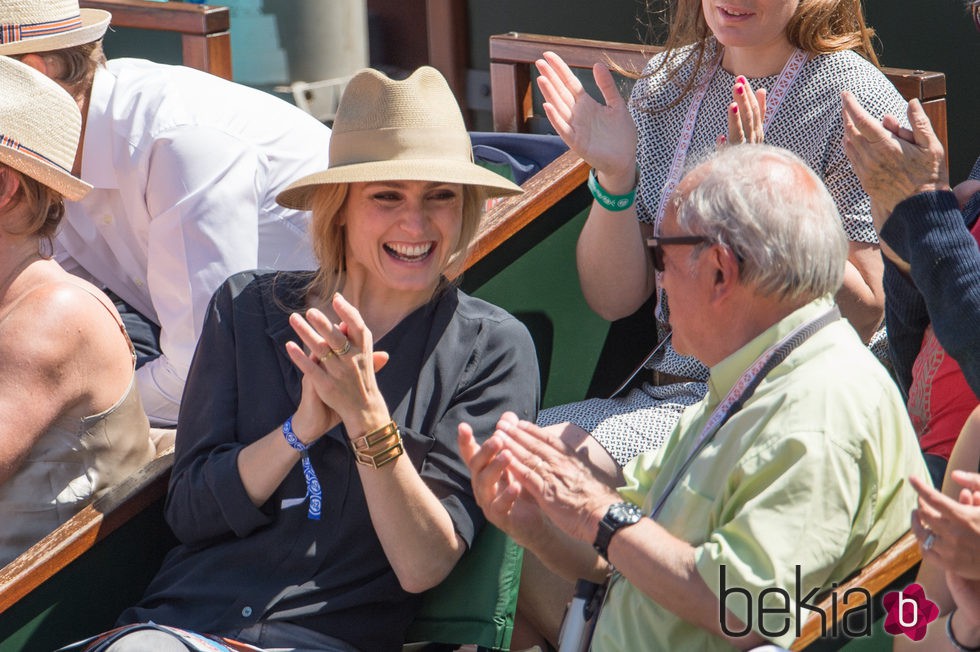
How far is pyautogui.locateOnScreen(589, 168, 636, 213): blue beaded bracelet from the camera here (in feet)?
10.8

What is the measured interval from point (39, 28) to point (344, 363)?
1.74 metres

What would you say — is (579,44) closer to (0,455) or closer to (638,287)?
(638,287)

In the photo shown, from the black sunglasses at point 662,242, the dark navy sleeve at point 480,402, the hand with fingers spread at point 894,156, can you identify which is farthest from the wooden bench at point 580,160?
the dark navy sleeve at point 480,402

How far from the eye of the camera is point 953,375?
2.65 metres

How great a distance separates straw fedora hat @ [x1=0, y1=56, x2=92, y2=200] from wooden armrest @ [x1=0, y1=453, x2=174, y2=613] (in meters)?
0.64

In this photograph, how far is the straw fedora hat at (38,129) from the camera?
2889 mm

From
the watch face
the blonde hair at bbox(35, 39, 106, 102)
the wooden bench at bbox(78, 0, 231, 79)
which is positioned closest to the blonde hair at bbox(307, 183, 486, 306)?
the watch face

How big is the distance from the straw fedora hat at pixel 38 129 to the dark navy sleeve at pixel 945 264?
1.72m

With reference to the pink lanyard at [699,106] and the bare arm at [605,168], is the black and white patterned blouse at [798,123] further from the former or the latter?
the bare arm at [605,168]

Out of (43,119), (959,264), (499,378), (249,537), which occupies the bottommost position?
(249,537)

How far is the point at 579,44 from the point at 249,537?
2.22 metres

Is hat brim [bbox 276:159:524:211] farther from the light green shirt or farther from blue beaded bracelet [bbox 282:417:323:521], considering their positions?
the light green shirt

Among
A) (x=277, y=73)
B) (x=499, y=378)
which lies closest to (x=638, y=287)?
(x=499, y=378)

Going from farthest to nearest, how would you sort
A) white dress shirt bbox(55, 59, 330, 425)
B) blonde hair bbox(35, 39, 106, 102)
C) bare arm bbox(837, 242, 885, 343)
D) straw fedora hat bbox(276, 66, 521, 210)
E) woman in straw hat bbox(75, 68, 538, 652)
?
blonde hair bbox(35, 39, 106, 102) → white dress shirt bbox(55, 59, 330, 425) → bare arm bbox(837, 242, 885, 343) → straw fedora hat bbox(276, 66, 521, 210) → woman in straw hat bbox(75, 68, 538, 652)
